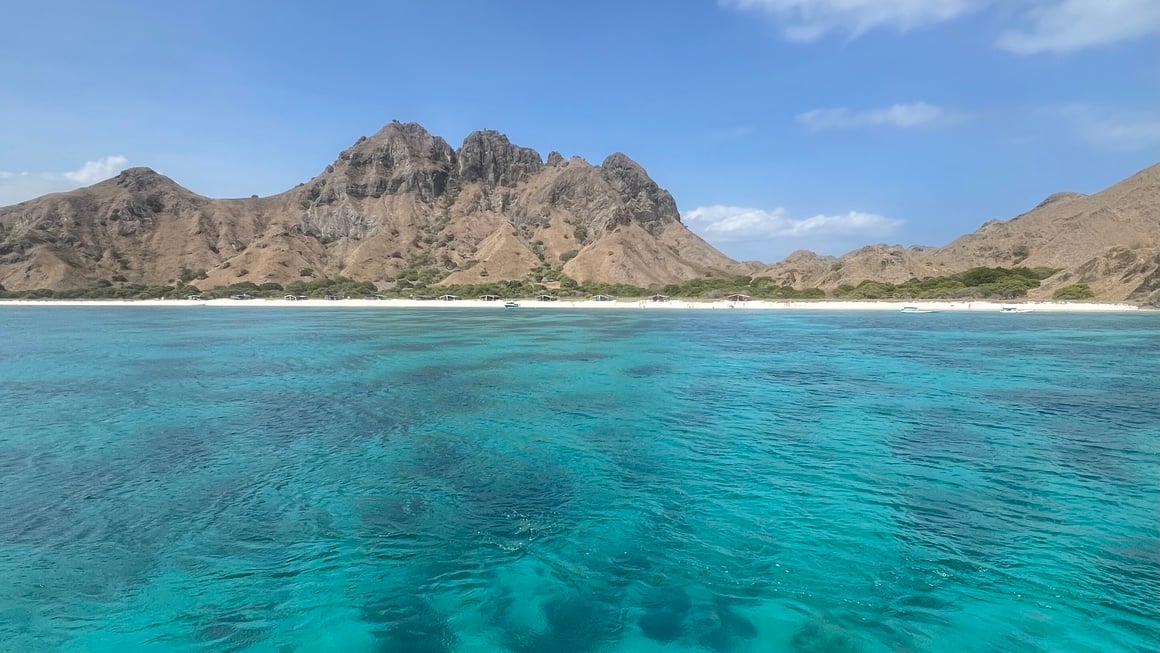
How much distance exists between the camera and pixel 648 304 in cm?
11219

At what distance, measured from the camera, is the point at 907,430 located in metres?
18.1

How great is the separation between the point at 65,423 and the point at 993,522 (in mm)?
26465

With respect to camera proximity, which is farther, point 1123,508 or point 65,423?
point 65,423

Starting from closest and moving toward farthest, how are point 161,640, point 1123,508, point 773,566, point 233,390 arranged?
point 161,640, point 773,566, point 1123,508, point 233,390

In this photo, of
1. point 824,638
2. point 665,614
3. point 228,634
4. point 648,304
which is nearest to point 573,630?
point 665,614

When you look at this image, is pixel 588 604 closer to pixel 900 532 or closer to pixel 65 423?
pixel 900 532

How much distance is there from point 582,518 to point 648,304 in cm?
10209

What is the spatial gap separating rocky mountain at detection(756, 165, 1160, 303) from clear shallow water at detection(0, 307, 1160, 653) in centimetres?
10848

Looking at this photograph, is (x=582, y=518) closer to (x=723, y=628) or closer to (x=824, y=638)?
(x=723, y=628)

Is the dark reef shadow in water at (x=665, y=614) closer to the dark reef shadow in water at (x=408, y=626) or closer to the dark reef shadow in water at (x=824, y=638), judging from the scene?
the dark reef shadow in water at (x=824, y=638)

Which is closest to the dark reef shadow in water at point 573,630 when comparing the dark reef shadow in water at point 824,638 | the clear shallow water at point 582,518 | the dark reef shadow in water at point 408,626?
the clear shallow water at point 582,518

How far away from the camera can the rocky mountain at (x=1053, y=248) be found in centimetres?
11956

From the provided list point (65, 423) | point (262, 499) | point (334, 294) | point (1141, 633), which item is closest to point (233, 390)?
point (65, 423)

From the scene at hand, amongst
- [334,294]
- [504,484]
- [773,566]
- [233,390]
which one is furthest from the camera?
[334,294]
